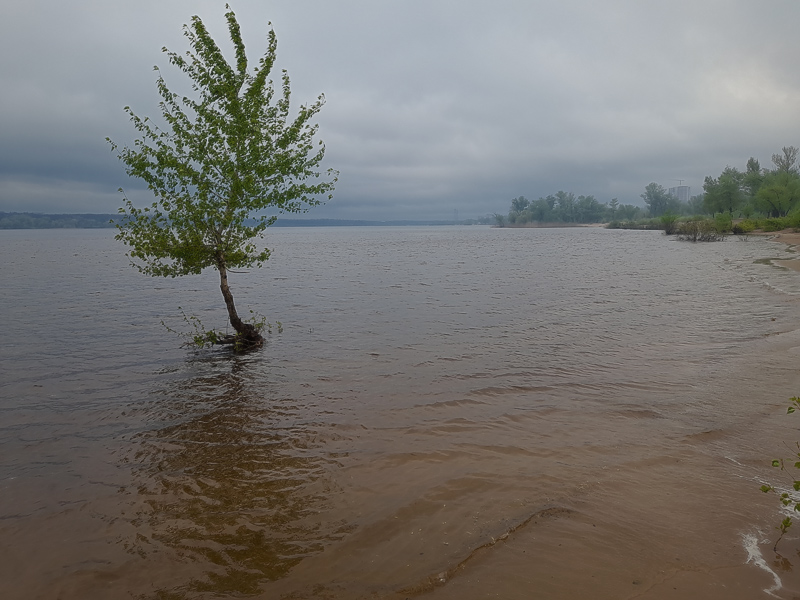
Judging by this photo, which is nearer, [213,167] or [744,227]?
[213,167]

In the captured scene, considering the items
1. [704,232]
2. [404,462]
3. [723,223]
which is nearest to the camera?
[404,462]

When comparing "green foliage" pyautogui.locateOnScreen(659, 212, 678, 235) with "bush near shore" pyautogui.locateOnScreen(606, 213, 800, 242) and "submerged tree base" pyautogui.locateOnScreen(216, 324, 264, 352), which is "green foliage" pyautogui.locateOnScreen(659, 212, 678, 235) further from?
"submerged tree base" pyautogui.locateOnScreen(216, 324, 264, 352)

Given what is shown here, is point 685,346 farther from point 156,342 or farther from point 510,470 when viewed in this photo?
point 156,342

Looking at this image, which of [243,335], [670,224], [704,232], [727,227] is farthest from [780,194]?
[243,335]

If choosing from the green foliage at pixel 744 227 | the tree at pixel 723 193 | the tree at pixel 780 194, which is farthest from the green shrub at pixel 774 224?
the tree at pixel 723 193

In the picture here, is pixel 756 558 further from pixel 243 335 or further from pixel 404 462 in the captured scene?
pixel 243 335

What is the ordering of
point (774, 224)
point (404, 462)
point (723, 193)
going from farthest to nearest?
point (723, 193) < point (774, 224) < point (404, 462)

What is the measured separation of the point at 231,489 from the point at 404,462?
108 inches

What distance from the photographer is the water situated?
5312 millimetres

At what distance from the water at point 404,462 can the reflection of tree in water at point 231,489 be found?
0.04 m

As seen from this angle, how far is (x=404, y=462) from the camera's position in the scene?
8.05m

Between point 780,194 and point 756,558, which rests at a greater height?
point 780,194

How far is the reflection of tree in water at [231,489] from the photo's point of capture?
18.6 ft

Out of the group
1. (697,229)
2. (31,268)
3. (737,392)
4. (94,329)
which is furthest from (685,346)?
(697,229)
